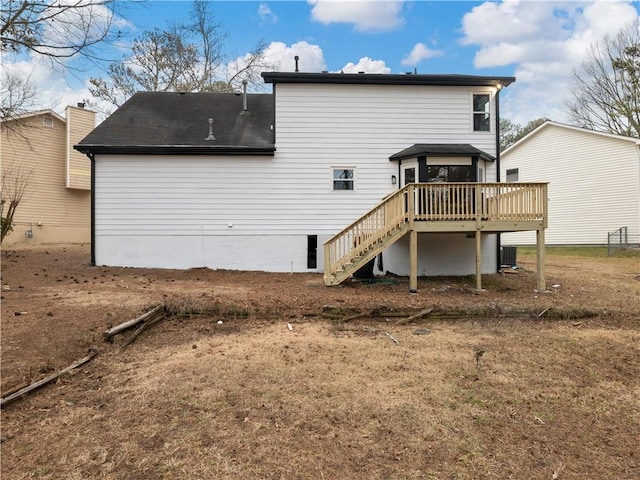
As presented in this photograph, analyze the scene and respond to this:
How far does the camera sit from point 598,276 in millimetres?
11656

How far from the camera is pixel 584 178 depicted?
70.1 ft

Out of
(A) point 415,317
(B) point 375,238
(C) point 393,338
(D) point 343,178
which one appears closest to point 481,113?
(D) point 343,178

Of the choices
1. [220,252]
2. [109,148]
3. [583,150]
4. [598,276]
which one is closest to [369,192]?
[220,252]

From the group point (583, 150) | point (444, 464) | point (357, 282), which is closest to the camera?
point (444, 464)

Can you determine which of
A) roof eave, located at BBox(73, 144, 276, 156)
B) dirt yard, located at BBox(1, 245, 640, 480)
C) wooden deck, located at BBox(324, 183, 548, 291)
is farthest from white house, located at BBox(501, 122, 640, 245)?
roof eave, located at BBox(73, 144, 276, 156)

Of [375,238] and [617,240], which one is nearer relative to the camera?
[375,238]

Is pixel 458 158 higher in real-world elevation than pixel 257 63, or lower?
lower

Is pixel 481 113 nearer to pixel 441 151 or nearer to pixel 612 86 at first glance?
pixel 441 151

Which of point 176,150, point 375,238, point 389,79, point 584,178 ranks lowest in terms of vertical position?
point 375,238

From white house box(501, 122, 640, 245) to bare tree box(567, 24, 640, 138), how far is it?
7043 millimetres

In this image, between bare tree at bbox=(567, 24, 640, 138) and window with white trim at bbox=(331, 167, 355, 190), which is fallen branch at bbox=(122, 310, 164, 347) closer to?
window with white trim at bbox=(331, 167, 355, 190)

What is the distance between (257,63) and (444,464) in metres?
26.5

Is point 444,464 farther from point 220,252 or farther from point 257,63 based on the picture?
point 257,63

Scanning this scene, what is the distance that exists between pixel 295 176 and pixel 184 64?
17.2m
